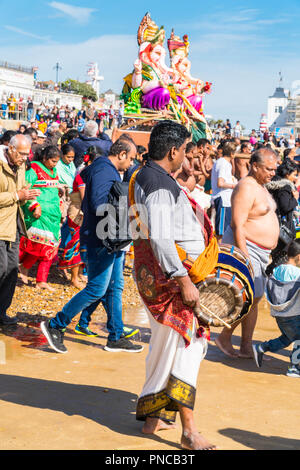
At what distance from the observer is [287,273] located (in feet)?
18.3

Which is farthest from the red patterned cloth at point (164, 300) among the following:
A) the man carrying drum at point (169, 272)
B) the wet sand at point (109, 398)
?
the wet sand at point (109, 398)

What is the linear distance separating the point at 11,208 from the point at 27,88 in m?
85.1

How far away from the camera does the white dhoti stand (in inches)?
145

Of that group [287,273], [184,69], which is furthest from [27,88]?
[287,273]

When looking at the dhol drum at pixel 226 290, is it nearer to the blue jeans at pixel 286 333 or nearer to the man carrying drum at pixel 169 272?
the man carrying drum at pixel 169 272

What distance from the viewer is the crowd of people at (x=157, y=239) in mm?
3703

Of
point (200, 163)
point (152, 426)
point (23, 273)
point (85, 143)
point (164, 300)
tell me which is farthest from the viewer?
point (85, 143)

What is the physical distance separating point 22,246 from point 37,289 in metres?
0.58

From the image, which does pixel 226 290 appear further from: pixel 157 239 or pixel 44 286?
pixel 44 286

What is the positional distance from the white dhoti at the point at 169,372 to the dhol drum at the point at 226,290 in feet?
0.53

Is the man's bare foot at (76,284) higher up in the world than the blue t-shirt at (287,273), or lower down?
lower down

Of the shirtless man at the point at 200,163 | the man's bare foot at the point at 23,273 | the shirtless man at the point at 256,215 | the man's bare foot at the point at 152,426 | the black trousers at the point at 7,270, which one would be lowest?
the man's bare foot at the point at 152,426

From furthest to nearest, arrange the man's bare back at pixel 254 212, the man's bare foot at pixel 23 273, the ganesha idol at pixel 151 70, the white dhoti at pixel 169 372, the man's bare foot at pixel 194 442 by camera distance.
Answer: the ganesha idol at pixel 151 70 < the man's bare foot at pixel 23 273 < the man's bare back at pixel 254 212 < the white dhoti at pixel 169 372 < the man's bare foot at pixel 194 442
